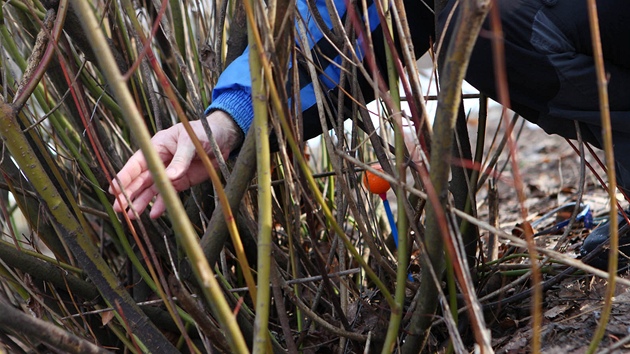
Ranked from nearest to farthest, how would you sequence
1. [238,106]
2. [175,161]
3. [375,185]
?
1. [175,161]
2. [238,106]
3. [375,185]

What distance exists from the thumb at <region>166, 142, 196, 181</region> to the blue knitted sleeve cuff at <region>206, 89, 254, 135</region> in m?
0.12

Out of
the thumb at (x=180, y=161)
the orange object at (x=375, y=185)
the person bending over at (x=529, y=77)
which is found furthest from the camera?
the orange object at (x=375, y=185)

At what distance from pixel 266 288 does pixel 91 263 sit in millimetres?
458

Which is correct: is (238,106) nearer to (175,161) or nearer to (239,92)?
(239,92)

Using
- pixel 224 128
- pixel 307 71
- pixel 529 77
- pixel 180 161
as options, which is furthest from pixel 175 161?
pixel 529 77

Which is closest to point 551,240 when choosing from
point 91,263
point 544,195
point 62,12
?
point 544,195

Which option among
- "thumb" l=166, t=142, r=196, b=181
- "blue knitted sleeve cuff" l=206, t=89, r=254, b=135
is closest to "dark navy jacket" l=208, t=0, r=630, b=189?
"blue knitted sleeve cuff" l=206, t=89, r=254, b=135

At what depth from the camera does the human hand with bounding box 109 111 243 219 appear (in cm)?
119

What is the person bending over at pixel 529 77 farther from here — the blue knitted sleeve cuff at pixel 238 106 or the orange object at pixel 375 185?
the orange object at pixel 375 185

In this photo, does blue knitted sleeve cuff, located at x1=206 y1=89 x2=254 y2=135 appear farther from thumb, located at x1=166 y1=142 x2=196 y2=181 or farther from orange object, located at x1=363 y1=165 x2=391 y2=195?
orange object, located at x1=363 y1=165 x2=391 y2=195

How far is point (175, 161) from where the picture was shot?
1.17 metres

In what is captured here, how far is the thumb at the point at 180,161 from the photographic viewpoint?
3.79 feet

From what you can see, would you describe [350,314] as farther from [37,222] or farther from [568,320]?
[37,222]

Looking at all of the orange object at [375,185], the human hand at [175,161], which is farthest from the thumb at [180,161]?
the orange object at [375,185]
